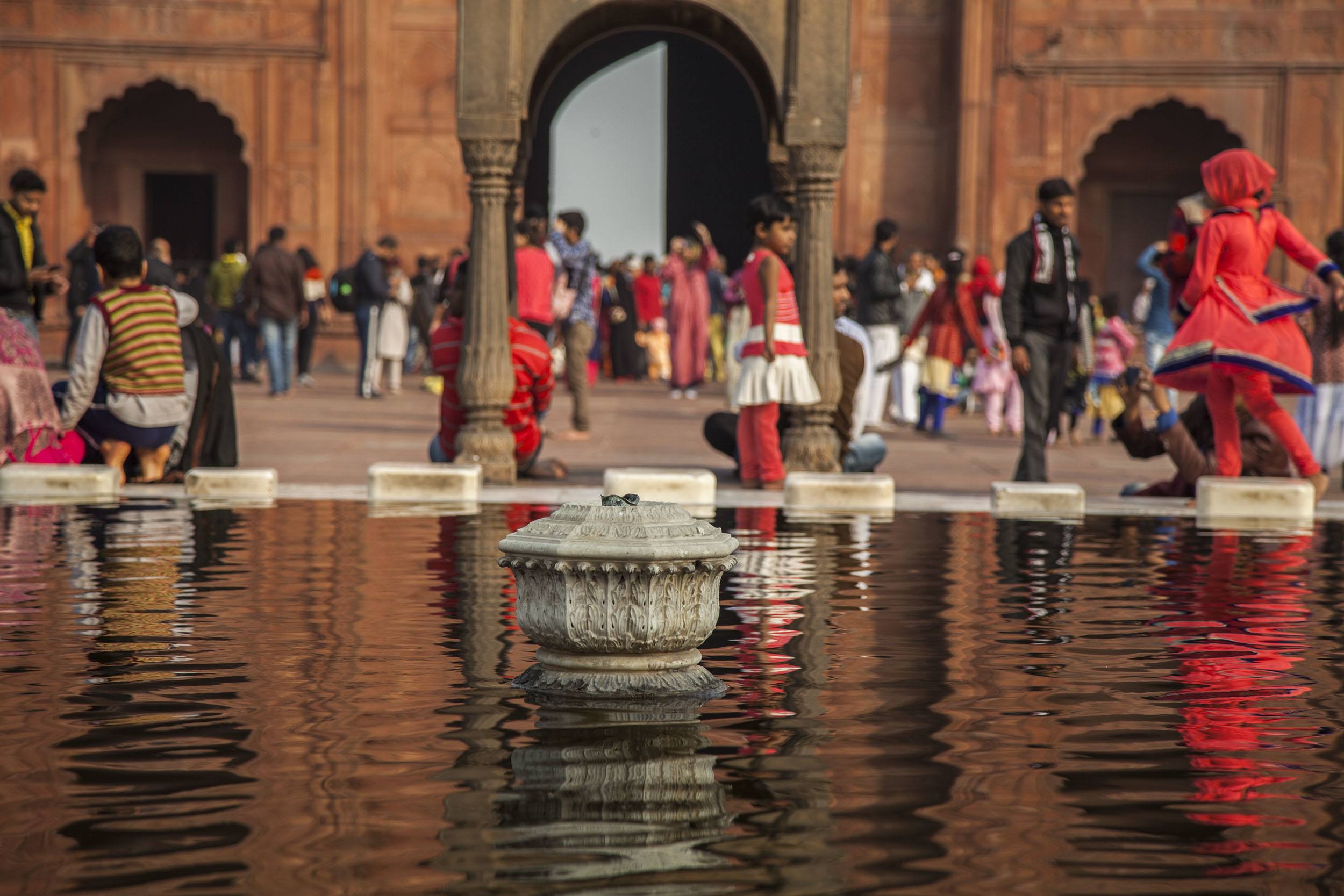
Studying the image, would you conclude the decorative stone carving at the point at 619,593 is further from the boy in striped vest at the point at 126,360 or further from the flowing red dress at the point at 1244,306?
the boy in striped vest at the point at 126,360

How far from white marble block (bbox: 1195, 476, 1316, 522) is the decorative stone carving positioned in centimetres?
512

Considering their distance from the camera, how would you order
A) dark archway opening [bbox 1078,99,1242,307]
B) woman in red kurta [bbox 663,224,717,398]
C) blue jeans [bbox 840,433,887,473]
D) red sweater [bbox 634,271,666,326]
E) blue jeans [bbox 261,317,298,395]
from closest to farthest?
blue jeans [bbox 840,433,887,473], blue jeans [bbox 261,317,298,395], woman in red kurta [bbox 663,224,717,398], red sweater [bbox 634,271,666,326], dark archway opening [bbox 1078,99,1242,307]

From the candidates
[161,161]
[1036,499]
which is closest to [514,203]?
[1036,499]

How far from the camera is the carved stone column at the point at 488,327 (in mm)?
10047

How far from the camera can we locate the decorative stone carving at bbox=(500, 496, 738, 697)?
428cm

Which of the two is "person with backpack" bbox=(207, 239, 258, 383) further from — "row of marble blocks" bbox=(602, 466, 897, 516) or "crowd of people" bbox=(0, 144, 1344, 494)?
"row of marble blocks" bbox=(602, 466, 897, 516)

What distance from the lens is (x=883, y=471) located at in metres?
12.0

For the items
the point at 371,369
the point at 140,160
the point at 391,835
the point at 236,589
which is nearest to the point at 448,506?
the point at 236,589

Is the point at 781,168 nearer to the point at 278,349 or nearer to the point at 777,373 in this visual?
the point at 777,373

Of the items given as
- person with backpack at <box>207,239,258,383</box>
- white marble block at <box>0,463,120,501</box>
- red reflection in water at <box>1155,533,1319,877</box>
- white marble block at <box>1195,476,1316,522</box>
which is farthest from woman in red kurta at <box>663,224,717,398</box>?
red reflection in water at <box>1155,533,1319,877</box>

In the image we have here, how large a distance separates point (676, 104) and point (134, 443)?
21455mm

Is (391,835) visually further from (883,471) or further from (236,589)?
(883,471)

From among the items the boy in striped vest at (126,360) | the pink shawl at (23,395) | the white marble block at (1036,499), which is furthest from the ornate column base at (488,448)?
the white marble block at (1036,499)

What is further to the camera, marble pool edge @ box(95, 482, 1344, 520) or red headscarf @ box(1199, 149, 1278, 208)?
marble pool edge @ box(95, 482, 1344, 520)
